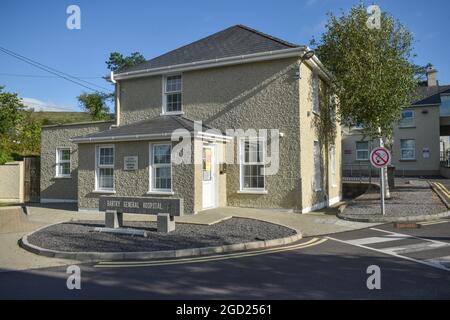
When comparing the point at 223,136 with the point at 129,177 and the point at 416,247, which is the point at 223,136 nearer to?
the point at 129,177

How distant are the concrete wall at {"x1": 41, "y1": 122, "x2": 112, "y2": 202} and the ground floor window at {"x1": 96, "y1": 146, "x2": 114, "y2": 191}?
3.15 metres

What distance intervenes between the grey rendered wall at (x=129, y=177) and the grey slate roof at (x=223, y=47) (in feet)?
Answer: 13.8

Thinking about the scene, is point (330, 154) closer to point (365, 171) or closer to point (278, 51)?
point (278, 51)

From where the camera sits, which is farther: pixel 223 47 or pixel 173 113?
pixel 173 113

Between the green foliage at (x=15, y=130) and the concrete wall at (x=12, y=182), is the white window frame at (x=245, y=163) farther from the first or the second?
the green foliage at (x=15, y=130)

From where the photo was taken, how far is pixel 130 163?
14773 mm

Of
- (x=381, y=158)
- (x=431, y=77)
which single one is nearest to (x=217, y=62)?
(x=381, y=158)

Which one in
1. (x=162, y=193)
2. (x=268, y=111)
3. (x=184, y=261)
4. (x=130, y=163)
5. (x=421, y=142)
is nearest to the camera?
(x=184, y=261)

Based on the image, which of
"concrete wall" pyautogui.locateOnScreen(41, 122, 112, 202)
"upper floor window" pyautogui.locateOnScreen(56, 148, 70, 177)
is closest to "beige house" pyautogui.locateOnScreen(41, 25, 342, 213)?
"concrete wall" pyautogui.locateOnScreen(41, 122, 112, 202)

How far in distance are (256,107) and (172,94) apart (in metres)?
3.88

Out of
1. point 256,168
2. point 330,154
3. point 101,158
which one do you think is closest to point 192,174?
point 256,168

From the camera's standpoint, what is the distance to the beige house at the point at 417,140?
36188 millimetres

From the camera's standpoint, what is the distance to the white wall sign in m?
14.7
